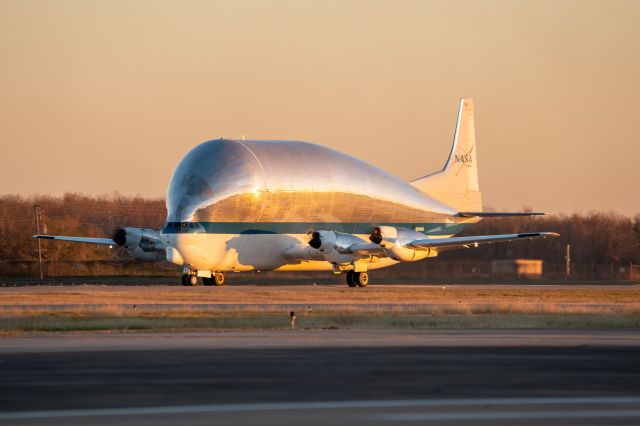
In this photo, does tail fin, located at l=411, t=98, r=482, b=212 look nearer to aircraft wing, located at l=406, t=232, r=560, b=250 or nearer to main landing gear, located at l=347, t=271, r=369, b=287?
aircraft wing, located at l=406, t=232, r=560, b=250

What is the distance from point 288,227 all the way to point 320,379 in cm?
4179

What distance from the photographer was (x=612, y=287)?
59250 mm

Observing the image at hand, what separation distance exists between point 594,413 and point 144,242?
4709cm

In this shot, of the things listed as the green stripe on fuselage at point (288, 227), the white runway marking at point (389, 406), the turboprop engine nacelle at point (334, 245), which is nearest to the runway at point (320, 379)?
the white runway marking at point (389, 406)

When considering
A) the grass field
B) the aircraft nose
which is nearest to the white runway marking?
the grass field

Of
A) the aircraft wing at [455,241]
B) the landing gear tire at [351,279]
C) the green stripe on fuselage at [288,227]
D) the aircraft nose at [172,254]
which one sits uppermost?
the green stripe on fuselage at [288,227]

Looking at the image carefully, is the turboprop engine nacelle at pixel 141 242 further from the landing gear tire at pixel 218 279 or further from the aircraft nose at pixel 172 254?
the aircraft nose at pixel 172 254

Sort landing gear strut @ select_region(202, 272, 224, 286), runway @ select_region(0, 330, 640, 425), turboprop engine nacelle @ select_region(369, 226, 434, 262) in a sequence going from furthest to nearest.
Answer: landing gear strut @ select_region(202, 272, 224, 286) < turboprop engine nacelle @ select_region(369, 226, 434, 262) < runway @ select_region(0, 330, 640, 425)

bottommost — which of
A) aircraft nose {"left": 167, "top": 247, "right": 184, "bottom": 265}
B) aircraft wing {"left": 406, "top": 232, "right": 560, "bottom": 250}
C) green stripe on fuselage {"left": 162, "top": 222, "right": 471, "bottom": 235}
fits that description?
aircraft nose {"left": 167, "top": 247, "right": 184, "bottom": 265}

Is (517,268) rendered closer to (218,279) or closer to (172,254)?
(218,279)

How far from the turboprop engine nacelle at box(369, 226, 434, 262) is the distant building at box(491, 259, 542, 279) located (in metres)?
7.65

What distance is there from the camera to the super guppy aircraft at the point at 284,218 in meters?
55.3

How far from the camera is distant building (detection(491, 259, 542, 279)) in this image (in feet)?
214

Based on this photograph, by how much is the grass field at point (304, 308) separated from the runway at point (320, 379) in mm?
5050
